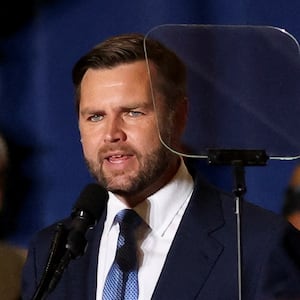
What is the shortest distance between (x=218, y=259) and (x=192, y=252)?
0.04 metres

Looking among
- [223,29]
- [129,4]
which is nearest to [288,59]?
[223,29]

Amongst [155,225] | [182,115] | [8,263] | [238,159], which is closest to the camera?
[238,159]

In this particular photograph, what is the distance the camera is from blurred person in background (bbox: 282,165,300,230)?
132cm

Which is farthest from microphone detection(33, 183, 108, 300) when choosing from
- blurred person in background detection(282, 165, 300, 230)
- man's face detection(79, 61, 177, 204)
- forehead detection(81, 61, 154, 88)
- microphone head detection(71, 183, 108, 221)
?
blurred person in background detection(282, 165, 300, 230)

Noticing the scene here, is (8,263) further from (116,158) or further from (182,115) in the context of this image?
(182,115)

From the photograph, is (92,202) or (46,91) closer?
(92,202)

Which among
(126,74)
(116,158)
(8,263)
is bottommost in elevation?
(8,263)

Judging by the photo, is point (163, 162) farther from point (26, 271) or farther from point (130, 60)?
point (26, 271)

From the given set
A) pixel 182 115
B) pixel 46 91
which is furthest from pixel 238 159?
pixel 46 91

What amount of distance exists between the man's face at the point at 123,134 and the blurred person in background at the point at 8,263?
26 centimetres

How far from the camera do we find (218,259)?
3.89 ft

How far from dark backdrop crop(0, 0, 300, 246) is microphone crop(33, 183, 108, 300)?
1.22 ft

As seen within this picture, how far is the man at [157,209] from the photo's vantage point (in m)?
1.15

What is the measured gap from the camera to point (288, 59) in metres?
1.12
